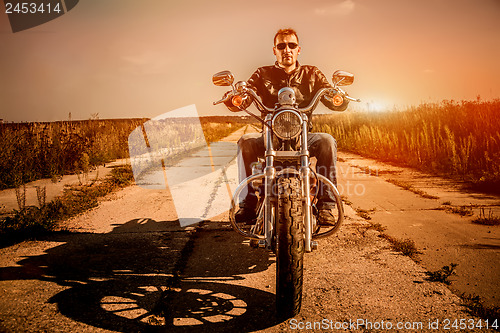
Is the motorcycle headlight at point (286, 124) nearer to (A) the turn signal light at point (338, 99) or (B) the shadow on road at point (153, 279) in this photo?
(A) the turn signal light at point (338, 99)

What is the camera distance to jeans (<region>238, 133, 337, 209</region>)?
335cm

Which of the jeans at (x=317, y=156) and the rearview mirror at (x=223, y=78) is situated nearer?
the rearview mirror at (x=223, y=78)

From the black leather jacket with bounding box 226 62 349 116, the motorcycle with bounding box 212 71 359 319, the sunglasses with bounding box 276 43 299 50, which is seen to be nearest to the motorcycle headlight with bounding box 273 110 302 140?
the motorcycle with bounding box 212 71 359 319

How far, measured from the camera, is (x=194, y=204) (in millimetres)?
5516

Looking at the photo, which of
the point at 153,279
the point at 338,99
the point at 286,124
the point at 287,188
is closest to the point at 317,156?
the point at 338,99

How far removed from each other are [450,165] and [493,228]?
3914 millimetres

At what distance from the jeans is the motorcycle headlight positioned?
30.7 inches

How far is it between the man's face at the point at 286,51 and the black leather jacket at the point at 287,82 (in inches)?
3.5

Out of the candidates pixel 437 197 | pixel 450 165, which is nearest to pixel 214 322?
pixel 437 197

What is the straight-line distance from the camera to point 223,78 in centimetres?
312

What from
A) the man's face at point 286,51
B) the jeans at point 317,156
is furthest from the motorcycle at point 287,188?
the man's face at point 286,51

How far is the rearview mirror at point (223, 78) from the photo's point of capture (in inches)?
121

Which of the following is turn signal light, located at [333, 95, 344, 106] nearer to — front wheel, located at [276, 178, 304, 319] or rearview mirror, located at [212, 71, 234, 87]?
rearview mirror, located at [212, 71, 234, 87]

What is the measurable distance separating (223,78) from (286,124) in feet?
2.75
